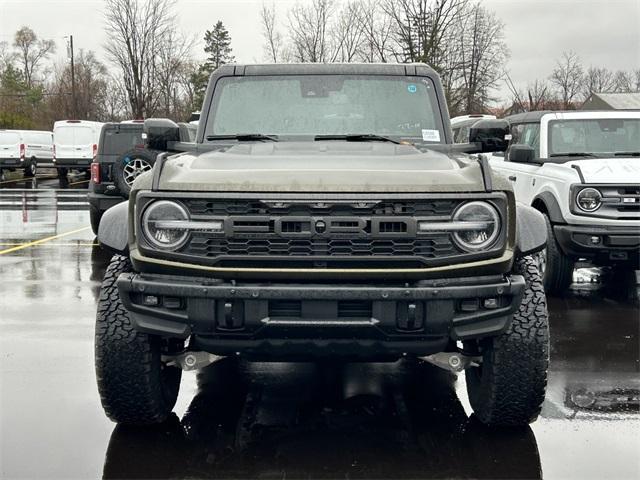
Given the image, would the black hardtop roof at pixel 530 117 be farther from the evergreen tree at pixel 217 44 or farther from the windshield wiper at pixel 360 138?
the evergreen tree at pixel 217 44

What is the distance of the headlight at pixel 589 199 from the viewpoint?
25.0 ft

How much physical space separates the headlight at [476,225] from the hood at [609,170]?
14.1 ft

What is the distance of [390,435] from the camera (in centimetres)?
419

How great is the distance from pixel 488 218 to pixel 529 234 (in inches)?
16.2

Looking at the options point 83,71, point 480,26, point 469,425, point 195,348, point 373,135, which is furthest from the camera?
point 83,71

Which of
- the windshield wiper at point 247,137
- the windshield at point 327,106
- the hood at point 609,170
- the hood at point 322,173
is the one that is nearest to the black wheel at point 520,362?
the hood at point 322,173

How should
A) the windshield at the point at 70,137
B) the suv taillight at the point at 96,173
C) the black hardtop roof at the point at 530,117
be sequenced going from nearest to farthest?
the black hardtop roof at the point at 530,117, the suv taillight at the point at 96,173, the windshield at the point at 70,137

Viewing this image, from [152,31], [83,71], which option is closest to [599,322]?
[152,31]

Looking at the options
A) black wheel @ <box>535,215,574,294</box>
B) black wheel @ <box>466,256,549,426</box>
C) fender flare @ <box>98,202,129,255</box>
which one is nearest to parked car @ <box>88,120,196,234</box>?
black wheel @ <box>535,215,574,294</box>

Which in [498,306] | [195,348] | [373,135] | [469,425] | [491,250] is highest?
[373,135]

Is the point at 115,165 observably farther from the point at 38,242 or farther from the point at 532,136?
the point at 532,136

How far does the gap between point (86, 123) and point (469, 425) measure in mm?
27764

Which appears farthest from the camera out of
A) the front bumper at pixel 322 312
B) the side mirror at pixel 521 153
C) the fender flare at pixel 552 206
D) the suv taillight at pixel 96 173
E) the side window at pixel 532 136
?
the suv taillight at pixel 96 173

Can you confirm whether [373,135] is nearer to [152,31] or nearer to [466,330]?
[466,330]
